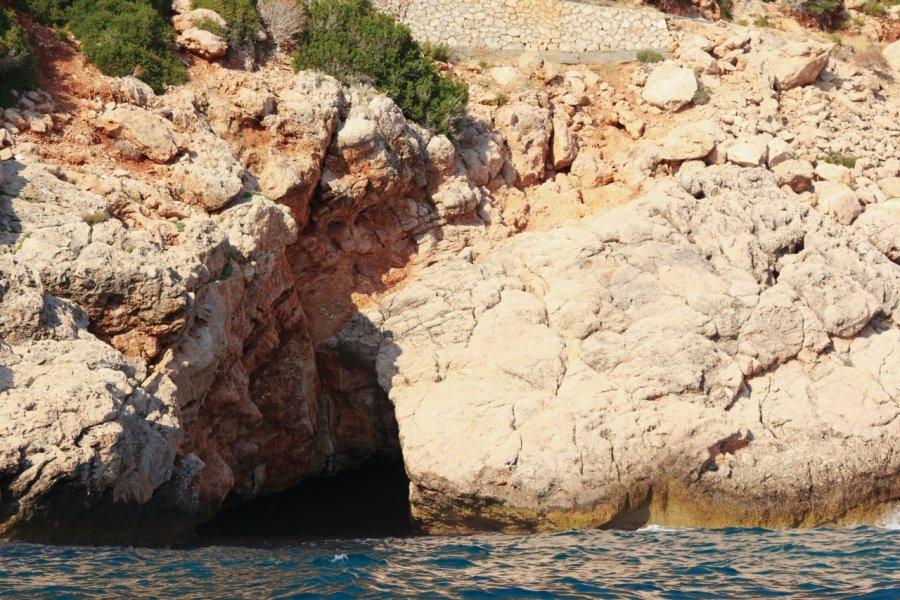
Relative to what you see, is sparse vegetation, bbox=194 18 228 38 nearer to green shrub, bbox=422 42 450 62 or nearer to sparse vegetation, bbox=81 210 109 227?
green shrub, bbox=422 42 450 62

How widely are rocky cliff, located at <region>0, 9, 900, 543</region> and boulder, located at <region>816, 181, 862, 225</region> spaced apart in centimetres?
5

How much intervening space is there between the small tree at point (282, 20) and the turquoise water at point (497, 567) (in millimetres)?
10409

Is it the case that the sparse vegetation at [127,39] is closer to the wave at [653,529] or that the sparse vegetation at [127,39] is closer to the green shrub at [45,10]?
the green shrub at [45,10]

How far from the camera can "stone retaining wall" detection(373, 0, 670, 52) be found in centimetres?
2338

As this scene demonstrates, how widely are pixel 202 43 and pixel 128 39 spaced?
138 cm

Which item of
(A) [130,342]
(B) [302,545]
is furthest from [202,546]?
(A) [130,342]

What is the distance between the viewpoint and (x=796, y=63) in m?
22.4

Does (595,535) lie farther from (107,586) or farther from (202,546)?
(107,586)

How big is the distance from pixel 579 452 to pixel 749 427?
276 cm

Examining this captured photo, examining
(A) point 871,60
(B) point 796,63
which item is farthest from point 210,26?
(A) point 871,60

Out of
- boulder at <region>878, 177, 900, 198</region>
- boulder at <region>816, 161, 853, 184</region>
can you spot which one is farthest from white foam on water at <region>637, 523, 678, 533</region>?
boulder at <region>878, 177, 900, 198</region>

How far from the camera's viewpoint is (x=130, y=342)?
474 inches

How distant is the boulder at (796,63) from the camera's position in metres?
22.4

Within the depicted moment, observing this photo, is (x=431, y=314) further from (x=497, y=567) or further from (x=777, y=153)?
(x=777, y=153)
